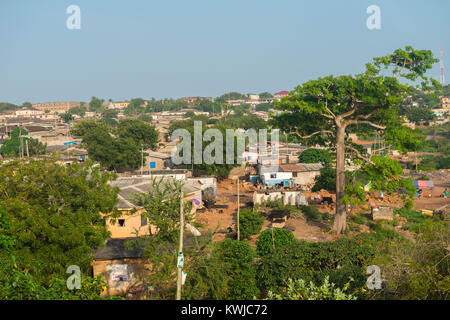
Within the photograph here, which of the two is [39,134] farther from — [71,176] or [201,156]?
[71,176]

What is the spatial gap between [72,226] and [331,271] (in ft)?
24.4

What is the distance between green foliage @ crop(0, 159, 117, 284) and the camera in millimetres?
10812

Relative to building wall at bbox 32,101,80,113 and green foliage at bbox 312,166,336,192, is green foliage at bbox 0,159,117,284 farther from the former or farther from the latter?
building wall at bbox 32,101,80,113

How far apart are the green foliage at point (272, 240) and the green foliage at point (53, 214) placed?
5.85 m

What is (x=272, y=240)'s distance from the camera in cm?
1540

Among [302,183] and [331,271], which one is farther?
[302,183]

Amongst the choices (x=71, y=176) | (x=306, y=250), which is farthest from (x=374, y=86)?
(x=71, y=176)

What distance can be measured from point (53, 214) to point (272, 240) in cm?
774

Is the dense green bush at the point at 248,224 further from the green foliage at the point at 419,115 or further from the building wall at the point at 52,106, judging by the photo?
the building wall at the point at 52,106

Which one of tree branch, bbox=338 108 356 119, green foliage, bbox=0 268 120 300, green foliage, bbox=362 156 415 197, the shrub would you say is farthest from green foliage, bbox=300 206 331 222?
green foliage, bbox=0 268 120 300

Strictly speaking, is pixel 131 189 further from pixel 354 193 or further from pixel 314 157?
pixel 314 157

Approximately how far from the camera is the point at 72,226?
37.4ft

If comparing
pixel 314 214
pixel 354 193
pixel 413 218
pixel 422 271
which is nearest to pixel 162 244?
pixel 422 271
